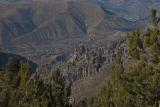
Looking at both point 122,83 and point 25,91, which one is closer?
point 122,83

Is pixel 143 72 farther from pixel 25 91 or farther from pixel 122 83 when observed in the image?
pixel 25 91

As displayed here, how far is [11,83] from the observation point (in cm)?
5016

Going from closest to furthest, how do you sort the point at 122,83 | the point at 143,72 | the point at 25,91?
the point at 143,72 → the point at 122,83 → the point at 25,91

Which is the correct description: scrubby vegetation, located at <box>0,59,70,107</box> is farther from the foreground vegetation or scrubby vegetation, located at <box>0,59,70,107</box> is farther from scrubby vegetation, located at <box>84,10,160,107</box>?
scrubby vegetation, located at <box>84,10,160,107</box>

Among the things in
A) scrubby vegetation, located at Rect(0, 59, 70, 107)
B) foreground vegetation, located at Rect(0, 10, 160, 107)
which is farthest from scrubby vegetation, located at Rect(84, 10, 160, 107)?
scrubby vegetation, located at Rect(0, 59, 70, 107)

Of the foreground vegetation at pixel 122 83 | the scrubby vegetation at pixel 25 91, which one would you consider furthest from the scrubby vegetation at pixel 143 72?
the scrubby vegetation at pixel 25 91

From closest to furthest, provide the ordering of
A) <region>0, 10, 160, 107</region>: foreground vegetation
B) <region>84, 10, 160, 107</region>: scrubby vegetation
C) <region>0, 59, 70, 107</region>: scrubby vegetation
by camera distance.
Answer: <region>84, 10, 160, 107</region>: scrubby vegetation < <region>0, 10, 160, 107</region>: foreground vegetation < <region>0, 59, 70, 107</region>: scrubby vegetation

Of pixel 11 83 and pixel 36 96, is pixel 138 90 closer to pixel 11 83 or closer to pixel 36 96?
pixel 36 96

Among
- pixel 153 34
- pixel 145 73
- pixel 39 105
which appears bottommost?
pixel 39 105

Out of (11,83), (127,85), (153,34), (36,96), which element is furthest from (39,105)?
(153,34)

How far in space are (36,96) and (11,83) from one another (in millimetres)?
3771

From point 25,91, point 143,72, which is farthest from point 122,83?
point 25,91

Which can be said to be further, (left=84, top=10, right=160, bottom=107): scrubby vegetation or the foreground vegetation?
the foreground vegetation

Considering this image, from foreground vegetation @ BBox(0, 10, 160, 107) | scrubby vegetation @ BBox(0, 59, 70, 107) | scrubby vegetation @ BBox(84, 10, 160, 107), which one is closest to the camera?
scrubby vegetation @ BBox(84, 10, 160, 107)
